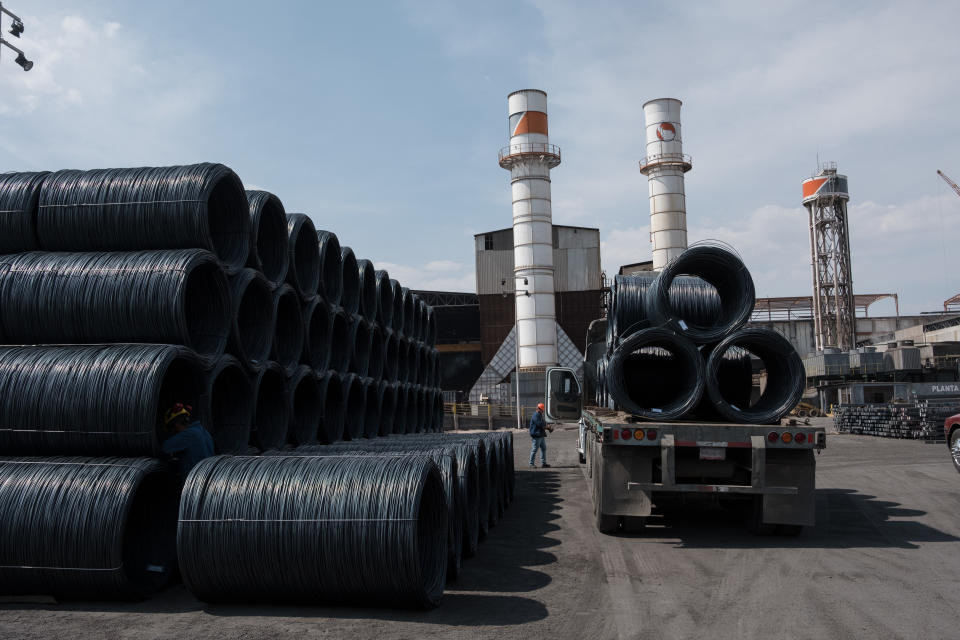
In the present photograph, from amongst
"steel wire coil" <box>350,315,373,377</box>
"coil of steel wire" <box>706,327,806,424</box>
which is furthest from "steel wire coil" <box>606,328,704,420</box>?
"steel wire coil" <box>350,315,373,377</box>

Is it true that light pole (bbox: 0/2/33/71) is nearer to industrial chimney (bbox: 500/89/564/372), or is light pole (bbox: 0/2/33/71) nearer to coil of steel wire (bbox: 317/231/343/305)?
coil of steel wire (bbox: 317/231/343/305)

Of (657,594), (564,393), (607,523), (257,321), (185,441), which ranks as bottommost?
(657,594)

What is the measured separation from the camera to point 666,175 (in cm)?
4947

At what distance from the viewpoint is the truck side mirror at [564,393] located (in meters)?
17.5

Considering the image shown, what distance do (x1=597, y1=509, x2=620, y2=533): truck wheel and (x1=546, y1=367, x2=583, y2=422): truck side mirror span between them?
303 inches

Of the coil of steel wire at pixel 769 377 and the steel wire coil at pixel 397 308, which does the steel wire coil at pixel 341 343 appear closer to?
the steel wire coil at pixel 397 308

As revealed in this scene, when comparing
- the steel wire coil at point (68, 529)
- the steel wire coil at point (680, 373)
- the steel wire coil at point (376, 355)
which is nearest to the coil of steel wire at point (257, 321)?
the steel wire coil at point (68, 529)

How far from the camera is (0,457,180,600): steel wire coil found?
634 centimetres

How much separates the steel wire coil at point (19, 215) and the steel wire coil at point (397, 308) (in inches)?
344

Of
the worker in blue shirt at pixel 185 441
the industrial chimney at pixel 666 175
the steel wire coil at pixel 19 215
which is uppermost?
the industrial chimney at pixel 666 175

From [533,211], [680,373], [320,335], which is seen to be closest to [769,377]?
[680,373]

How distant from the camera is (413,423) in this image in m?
18.3

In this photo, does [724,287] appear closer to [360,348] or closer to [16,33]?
[360,348]

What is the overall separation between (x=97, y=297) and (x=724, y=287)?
25.2 feet
